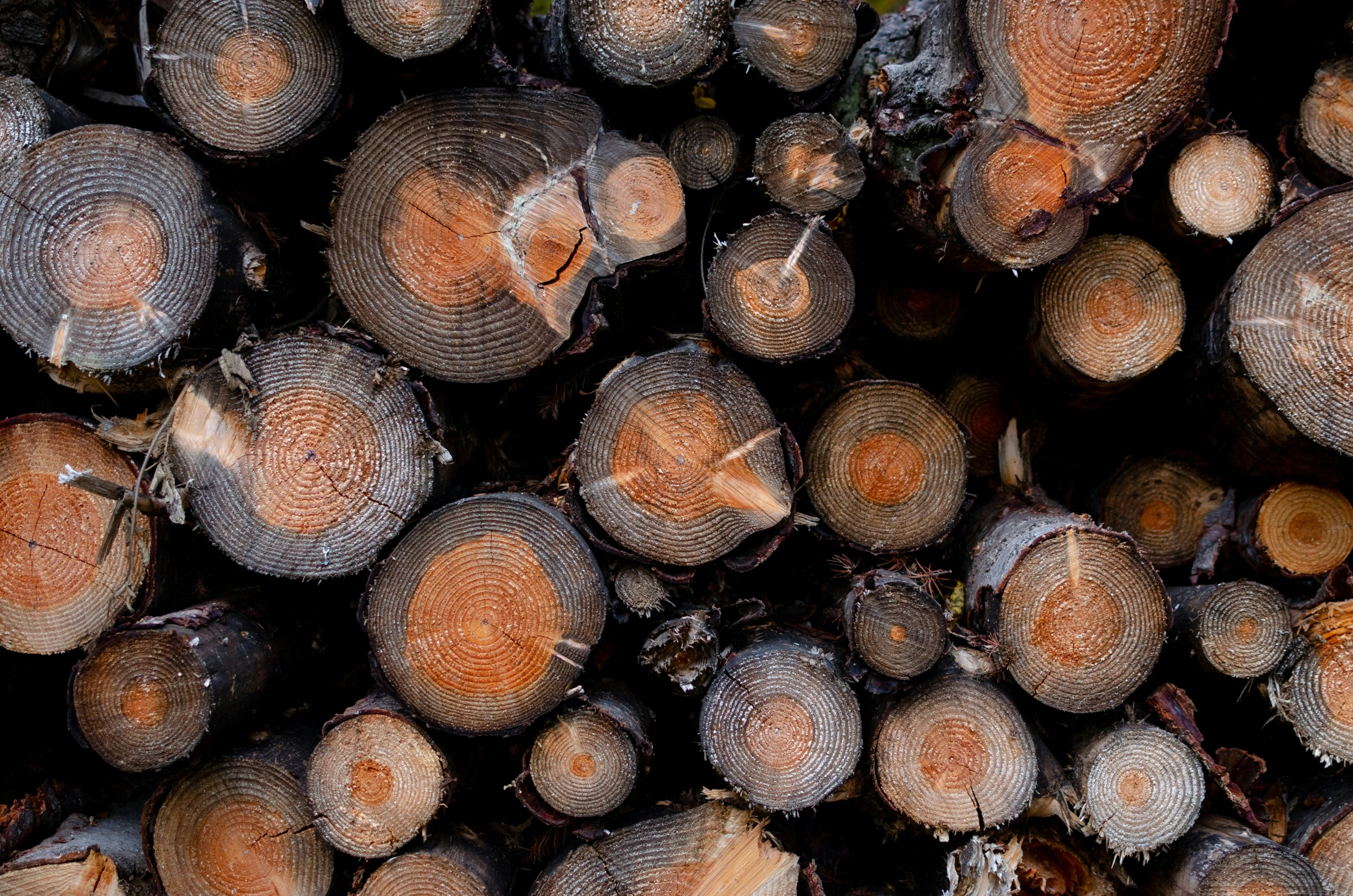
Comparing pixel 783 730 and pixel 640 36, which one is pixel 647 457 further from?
pixel 640 36

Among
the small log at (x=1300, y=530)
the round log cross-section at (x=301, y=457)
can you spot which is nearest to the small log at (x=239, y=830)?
the round log cross-section at (x=301, y=457)

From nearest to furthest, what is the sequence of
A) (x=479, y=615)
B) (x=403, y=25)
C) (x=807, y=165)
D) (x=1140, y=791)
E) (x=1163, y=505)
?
(x=403, y=25) < (x=479, y=615) < (x=1140, y=791) < (x=807, y=165) < (x=1163, y=505)

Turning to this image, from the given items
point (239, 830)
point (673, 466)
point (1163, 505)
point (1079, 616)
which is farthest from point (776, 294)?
point (239, 830)

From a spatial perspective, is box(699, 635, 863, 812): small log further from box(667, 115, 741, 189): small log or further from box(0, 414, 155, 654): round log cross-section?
box(0, 414, 155, 654): round log cross-section

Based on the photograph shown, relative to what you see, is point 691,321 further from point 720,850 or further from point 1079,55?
point 720,850

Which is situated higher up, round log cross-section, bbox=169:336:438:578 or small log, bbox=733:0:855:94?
small log, bbox=733:0:855:94

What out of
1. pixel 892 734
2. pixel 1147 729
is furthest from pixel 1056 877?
pixel 892 734

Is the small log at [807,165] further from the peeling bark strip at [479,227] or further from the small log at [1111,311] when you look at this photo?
the small log at [1111,311]

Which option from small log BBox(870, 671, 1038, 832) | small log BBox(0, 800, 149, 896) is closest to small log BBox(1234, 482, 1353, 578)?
small log BBox(870, 671, 1038, 832)
